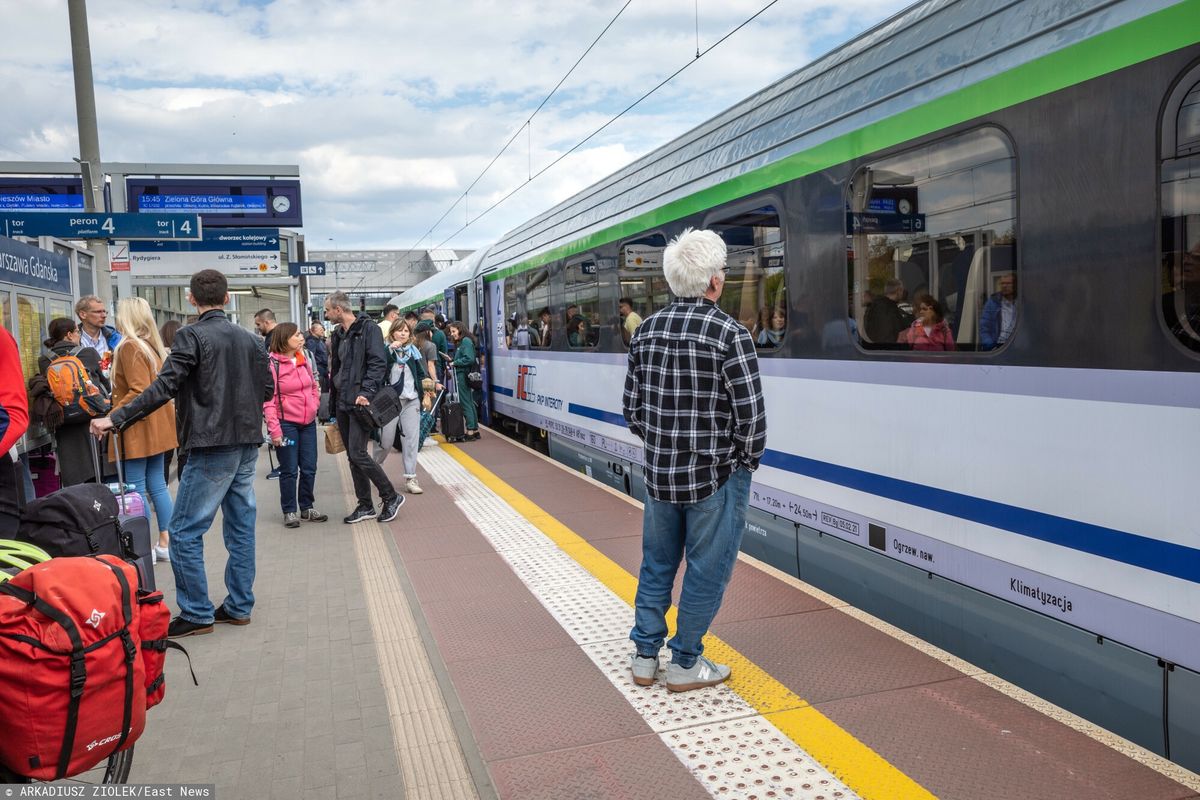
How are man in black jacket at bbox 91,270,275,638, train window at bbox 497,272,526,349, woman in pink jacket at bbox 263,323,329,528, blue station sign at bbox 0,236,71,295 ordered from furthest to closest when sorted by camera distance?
train window at bbox 497,272,526,349 < woman in pink jacket at bbox 263,323,329,528 < blue station sign at bbox 0,236,71,295 < man in black jacket at bbox 91,270,275,638

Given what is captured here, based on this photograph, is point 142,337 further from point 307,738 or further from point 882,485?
point 882,485

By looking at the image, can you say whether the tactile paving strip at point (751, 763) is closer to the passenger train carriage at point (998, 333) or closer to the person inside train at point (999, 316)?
the passenger train carriage at point (998, 333)

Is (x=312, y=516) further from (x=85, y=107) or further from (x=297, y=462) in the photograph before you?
(x=85, y=107)

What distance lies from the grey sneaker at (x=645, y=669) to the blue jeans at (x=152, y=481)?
3641 millimetres

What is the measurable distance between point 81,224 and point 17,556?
27.9ft

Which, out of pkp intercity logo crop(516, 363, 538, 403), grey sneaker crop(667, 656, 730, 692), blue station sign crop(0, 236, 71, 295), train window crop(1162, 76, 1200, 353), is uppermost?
blue station sign crop(0, 236, 71, 295)

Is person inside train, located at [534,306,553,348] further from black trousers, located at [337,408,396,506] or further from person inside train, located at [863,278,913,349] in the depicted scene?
person inside train, located at [863,278,913,349]

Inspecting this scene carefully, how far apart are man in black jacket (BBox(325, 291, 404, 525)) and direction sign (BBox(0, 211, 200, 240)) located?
408 centimetres

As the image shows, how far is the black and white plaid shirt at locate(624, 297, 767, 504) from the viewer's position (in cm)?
342

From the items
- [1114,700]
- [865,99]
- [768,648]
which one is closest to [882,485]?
[768,648]

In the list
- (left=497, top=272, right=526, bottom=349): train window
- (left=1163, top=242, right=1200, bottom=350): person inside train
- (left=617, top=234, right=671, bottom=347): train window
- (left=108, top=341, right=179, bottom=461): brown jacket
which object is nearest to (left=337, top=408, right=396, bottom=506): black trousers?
(left=108, top=341, right=179, bottom=461): brown jacket

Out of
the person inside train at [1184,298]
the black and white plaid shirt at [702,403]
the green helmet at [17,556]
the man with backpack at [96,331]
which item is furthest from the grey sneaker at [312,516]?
the person inside train at [1184,298]

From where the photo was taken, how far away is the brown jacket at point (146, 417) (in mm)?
5559

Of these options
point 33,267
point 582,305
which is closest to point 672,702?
point 582,305
